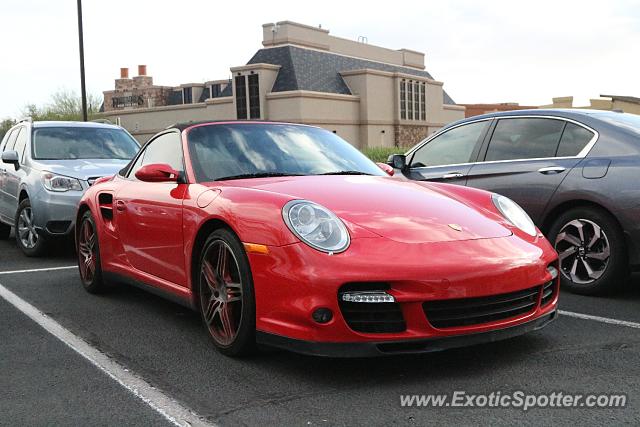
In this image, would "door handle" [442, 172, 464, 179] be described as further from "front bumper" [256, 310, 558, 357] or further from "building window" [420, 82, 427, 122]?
"building window" [420, 82, 427, 122]

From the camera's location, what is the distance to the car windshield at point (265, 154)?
15.5 ft

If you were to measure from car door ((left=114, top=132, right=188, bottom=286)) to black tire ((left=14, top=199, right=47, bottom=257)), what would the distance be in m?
3.21

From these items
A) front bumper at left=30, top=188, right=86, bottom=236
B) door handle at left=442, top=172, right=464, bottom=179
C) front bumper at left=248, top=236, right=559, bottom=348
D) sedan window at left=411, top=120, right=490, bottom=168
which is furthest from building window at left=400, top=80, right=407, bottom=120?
front bumper at left=248, top=236, right=559, bottom=348

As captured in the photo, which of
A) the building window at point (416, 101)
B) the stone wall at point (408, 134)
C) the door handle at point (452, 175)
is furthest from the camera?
the building window at point (416, 101)

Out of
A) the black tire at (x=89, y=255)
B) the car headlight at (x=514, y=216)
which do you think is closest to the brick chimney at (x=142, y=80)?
the black tire at (x=89, y=255)

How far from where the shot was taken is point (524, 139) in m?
6.42

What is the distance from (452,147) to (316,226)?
3.64 m

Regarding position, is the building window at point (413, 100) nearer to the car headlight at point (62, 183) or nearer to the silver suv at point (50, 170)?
the silver suv at point (50, 170)

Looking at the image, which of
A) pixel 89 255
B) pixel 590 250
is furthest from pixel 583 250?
pixel 89 255

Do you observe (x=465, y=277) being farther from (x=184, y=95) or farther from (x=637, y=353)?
(x=184, y=95)

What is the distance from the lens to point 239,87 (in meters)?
54.5

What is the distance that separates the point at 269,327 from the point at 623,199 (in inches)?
122

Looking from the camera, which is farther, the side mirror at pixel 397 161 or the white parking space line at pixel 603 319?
the side mirror at pixel 397 161

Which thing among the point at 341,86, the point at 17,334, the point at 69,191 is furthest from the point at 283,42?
the point at 17,334
